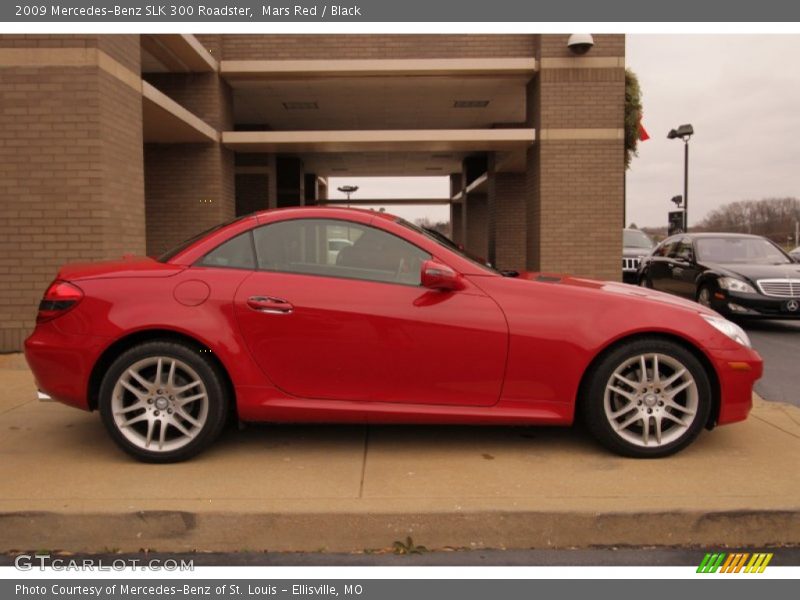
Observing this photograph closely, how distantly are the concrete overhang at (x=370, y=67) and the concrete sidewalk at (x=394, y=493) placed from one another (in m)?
8.67

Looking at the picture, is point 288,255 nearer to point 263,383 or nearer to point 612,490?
point 263,383

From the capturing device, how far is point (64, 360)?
3.87 m

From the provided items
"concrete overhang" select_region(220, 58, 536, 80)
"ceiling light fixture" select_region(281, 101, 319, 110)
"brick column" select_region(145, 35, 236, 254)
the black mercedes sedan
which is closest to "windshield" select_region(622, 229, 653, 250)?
the black mercedes sedan

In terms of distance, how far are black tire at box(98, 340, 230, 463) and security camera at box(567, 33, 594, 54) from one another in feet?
30.4

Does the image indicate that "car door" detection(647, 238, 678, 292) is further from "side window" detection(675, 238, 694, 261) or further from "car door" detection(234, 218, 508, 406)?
"car door" detection(234, 218, 508, 406)

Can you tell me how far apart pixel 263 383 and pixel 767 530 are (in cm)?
268

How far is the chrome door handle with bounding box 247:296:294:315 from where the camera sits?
382cm

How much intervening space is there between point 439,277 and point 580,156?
839 cm

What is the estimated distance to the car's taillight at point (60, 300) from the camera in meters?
3.89

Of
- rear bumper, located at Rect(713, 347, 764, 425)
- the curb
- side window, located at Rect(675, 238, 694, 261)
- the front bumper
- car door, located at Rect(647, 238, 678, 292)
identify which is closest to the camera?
the curb

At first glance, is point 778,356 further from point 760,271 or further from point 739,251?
point 739,251

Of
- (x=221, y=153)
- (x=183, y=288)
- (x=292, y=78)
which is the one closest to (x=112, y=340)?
(x=183, y=288)

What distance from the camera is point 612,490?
346 centimetres

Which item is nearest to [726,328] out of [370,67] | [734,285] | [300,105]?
[734,285]
